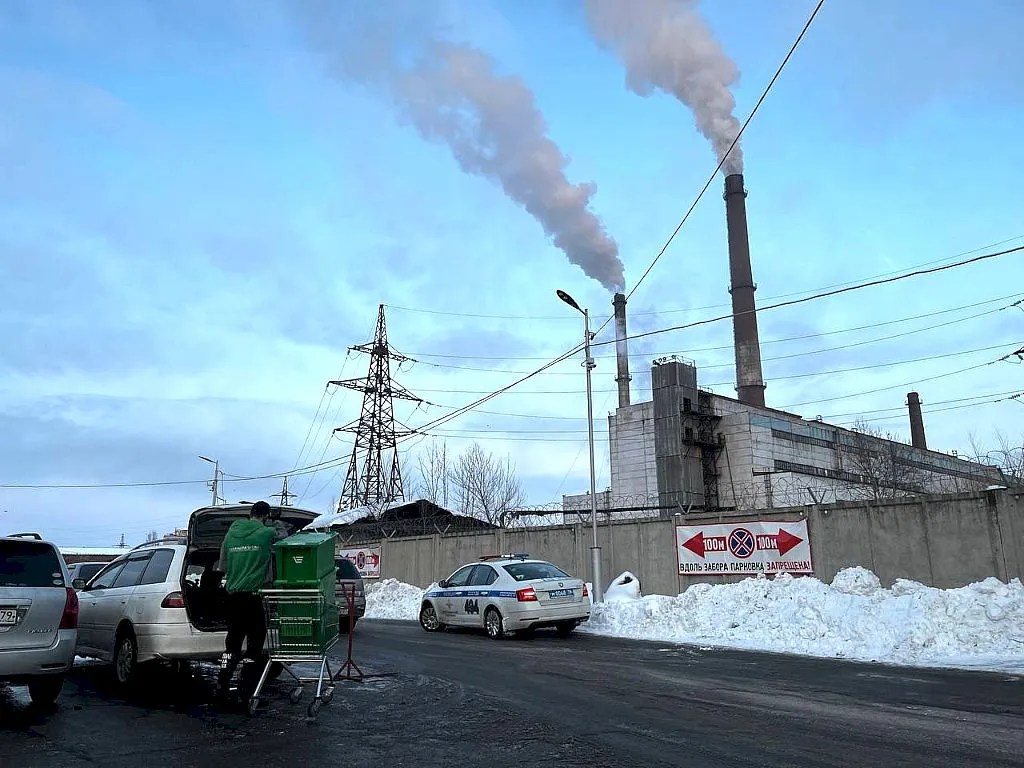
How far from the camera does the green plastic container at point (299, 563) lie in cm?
784

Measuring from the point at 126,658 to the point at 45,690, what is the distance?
4.42 ft

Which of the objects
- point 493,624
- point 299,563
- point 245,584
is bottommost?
point 493,624

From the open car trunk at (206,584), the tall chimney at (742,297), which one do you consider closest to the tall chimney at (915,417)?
the tall chimney at (742,297)

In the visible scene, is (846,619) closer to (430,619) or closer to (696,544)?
(696,544)

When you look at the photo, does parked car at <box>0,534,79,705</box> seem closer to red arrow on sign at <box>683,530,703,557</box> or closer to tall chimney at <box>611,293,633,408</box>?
red arrow on sign at <box>683,530,703,557</box>

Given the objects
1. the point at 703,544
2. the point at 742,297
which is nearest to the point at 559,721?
the point at 703,544

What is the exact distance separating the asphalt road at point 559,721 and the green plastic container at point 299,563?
1.25 metres

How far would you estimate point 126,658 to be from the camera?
9.52 metres

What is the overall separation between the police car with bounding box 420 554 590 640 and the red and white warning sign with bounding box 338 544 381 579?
16013 millimetres

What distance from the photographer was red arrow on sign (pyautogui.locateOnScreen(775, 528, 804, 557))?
1811 cm

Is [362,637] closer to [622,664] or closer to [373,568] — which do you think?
[622,664]

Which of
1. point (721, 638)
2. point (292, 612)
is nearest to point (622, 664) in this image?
point (721, 638)

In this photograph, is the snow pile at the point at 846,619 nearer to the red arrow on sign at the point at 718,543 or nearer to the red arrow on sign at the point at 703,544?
the red arrow on sign at the point at 718,543

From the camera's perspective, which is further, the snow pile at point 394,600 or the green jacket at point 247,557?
the snow pile at point 394,600
